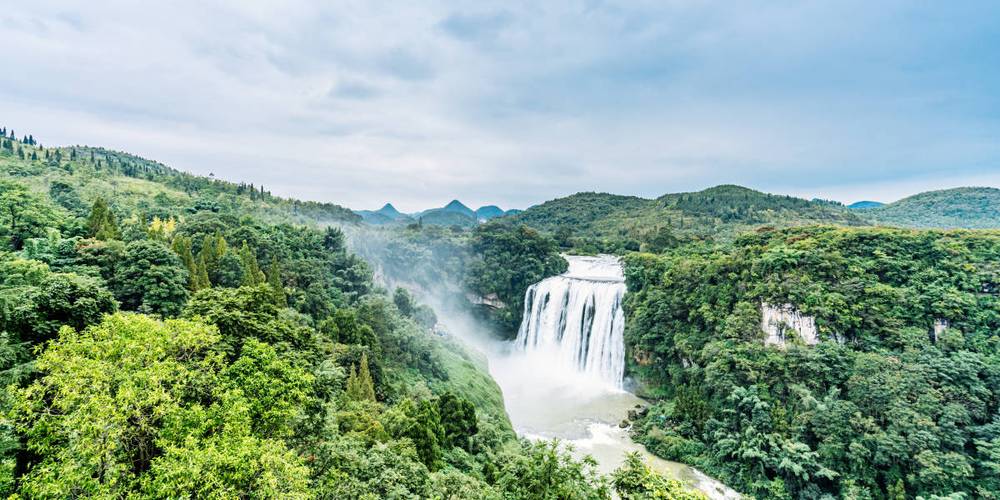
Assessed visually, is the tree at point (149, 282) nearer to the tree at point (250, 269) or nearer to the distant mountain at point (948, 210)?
the tree at point (250, 269)

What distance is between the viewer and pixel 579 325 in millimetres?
46000

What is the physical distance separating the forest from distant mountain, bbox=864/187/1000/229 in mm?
86435

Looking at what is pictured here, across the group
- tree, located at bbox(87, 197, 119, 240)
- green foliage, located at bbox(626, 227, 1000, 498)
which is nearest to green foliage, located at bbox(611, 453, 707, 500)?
green foliage, located at bbox(626, 227, 1000, 498)

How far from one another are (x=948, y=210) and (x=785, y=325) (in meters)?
80.8

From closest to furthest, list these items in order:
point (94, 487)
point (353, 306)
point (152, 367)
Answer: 1. point (94, 487)
2. point (152, 367)
3. point (353, 306)

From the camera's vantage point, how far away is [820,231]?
38438 millimetres

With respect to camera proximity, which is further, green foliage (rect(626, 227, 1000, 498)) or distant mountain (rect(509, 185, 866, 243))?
distant mountain (rect(509, 185, 866, 243))

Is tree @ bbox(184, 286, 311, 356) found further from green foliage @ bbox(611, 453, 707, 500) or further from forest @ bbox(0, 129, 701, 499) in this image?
green foliage @ bbox(611, 453, 707, 500)

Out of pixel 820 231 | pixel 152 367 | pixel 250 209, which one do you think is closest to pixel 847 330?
pixel 820 231

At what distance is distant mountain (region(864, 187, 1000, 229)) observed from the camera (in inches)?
2948

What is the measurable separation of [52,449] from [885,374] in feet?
109

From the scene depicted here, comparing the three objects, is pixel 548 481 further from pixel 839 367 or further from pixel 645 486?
pixel 839 367

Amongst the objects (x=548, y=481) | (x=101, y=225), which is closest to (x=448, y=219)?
(x=101, y=225)

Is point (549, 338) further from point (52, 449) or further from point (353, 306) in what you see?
point (52, 449)
